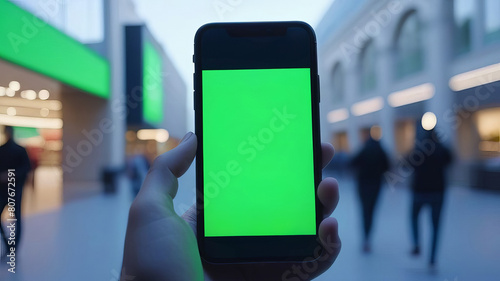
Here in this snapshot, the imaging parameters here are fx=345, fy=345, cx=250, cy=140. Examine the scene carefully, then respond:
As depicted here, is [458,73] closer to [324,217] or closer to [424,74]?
[424,74]

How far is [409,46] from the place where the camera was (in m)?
13.5

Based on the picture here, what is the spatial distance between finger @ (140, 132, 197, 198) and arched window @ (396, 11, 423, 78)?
13.2 meters

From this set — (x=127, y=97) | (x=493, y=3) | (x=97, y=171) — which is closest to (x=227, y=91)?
(x=493, y=3)

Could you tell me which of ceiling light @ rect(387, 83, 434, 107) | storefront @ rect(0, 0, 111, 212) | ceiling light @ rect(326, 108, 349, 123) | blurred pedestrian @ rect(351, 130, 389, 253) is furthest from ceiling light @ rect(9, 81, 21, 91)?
ceiling light @ rect(326, 108, 349, 123)

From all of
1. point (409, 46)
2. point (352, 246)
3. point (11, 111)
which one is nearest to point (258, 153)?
point (352, 246)

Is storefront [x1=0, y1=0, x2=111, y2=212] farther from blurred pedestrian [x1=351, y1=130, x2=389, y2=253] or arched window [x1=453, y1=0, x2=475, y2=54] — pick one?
arched window [x1=453, y1=0, x2=475, y2=54]

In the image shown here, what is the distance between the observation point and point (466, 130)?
11047mm

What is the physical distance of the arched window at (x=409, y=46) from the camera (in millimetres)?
12898

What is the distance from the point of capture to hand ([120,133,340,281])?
1168 mm

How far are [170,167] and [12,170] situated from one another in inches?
153

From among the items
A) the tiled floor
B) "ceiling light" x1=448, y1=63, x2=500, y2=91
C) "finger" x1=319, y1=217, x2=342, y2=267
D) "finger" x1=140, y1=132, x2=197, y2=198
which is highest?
"ceiling light" x1=448, y1=63, x2=500, y2=91

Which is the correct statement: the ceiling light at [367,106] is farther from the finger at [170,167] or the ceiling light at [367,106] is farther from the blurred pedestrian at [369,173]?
the finger at [170,167]

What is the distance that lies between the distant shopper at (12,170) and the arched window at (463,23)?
11.6 m

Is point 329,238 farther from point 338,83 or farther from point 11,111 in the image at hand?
point 11,111
